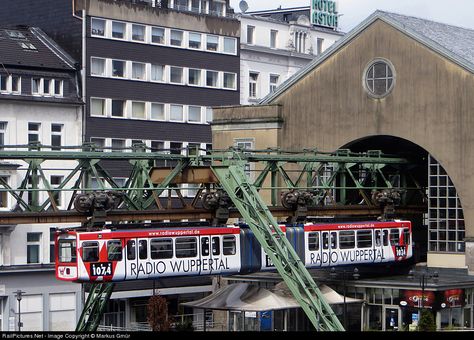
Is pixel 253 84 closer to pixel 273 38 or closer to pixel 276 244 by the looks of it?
pixel 273 38

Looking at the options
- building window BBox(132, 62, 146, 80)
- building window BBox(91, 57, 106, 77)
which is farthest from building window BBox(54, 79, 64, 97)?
building window BBox(132, 62, 146, 80)

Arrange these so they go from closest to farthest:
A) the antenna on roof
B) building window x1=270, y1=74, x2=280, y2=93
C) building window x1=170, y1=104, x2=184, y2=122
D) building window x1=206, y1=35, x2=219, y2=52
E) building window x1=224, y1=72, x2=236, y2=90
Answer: building window x1=170, y1=104, x2=184, y2=122 < building window x1=206, y1=35, x2=219, y2=52 < building window x1=224, y1=72, x2=236, y2=90 < building window x1=270, y1=74, x2=280, y2=93 < the antenna on roof

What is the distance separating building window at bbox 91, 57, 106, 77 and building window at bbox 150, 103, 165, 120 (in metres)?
5.44

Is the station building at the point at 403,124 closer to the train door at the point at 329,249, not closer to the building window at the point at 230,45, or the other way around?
the train door at the point at 329,249

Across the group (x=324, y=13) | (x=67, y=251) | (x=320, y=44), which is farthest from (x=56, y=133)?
(x=324, y=13)

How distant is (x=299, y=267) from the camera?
171 feet

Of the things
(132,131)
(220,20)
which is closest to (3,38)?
(132,131)

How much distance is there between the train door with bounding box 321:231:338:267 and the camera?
5703cm

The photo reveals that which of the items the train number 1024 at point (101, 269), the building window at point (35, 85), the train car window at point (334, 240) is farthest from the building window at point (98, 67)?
the train number 1024 at point (101, 269)

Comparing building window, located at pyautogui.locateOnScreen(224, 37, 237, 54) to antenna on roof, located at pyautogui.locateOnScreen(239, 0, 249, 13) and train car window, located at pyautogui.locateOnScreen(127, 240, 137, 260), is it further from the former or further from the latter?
train car window, located at pyautogui.locateOnScreen(127, 240, 137, 260)

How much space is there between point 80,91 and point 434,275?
99.8 feet

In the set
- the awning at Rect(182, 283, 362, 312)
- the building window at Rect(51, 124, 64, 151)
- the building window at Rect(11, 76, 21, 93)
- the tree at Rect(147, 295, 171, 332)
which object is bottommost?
the tree at Rect(147, 295, 171, 332)

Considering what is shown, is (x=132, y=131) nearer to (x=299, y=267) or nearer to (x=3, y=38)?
(x=3, y=38)

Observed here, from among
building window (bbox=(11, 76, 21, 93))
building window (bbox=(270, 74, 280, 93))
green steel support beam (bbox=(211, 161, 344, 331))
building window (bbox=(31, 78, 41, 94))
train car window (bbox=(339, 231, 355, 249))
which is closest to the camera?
green steel support beam (bbox=(211, 161, 344, 331))
